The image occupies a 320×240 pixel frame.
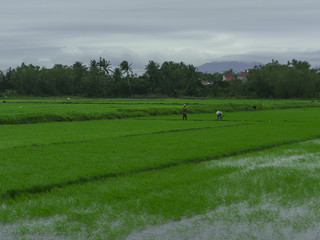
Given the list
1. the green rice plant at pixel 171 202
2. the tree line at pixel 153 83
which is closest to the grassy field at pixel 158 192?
the green rice plant at pixel 171 202

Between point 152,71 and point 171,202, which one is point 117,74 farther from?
point 171,202

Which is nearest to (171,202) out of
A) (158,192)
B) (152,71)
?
(158,192)

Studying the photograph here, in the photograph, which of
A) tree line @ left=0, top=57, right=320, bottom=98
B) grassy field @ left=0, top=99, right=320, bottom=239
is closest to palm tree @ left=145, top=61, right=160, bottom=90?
tree line @ left=0, top=57, right=320, bottom=98

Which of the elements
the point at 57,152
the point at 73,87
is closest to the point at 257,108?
the point at 57,152

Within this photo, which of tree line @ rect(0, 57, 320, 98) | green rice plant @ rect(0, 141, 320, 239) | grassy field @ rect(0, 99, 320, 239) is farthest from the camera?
tree line @ rect(0, 57, 320, 98)

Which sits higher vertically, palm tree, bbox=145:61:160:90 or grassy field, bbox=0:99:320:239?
palm tree, bbox=145:61:160:90

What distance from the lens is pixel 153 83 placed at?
74500mm

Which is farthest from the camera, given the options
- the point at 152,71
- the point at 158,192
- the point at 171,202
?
the point at 152,71

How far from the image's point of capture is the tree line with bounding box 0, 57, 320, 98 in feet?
235

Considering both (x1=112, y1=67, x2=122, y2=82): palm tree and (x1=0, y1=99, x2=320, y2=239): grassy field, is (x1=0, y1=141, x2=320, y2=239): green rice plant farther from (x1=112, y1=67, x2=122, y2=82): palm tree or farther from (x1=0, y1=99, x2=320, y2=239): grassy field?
(x1=112, y1=67, x2=122, y2=82): palm tree

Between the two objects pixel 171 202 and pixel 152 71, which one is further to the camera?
pixel 152 71

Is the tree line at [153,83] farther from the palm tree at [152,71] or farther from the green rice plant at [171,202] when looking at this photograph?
the green rice plant at [171,202]

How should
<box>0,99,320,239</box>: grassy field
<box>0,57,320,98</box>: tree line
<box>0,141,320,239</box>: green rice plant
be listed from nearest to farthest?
<box>0,99,320,239</box>: grassy field < <box>0,141,320,239</box>: green rice plant < <box>0,57,320,98</box>: tree line

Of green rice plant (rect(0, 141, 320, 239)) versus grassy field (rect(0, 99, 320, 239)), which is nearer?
grassy field (rect(0, 99, 320, 239))
